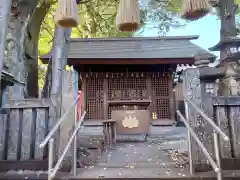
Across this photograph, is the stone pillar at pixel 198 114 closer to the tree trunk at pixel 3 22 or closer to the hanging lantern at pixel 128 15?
the hanging lantern at pixel 128 15

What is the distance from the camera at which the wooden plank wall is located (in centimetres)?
395

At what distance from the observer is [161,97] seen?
12.0 meters

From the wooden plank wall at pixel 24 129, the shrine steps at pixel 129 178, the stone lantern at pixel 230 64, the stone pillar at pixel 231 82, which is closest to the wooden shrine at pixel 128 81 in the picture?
the stone lantern at pixel 230 64

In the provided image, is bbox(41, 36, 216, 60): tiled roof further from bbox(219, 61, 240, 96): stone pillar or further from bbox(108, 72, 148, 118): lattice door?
bbox(219, 61, 240, 96): stone pillar

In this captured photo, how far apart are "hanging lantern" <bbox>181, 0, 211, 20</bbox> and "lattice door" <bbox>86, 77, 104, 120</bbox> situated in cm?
933

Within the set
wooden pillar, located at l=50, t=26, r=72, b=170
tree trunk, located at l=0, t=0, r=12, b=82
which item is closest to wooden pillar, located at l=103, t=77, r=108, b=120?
wooden pillar, located at l=50, t=26, r=72, b=170

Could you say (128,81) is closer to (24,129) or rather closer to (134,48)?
(134,48)

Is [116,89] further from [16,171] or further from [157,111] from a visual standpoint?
[16,171]

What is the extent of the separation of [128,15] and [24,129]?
2.53 meters

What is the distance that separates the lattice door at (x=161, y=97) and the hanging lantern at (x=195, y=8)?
30.3 feet

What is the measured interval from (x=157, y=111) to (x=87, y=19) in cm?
570

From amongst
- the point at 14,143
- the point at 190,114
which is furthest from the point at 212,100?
the point at 14,143

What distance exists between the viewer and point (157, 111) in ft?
39.3

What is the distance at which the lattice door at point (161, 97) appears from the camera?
12.0 metres
